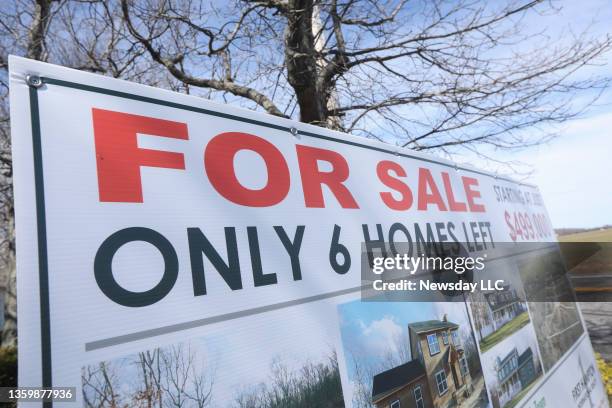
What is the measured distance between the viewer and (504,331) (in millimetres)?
2240

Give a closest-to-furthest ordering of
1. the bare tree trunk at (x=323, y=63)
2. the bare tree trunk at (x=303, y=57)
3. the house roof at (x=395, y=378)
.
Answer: the house roof at (x=395, y=378) → the bare tree trunk at (x=303, y=57) → the bare tree trunk at (x=323, y=63)

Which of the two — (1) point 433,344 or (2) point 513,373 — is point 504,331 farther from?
(1) point 433,344

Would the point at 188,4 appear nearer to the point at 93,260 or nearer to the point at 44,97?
the point at 44,97

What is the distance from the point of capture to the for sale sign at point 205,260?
2.98ft

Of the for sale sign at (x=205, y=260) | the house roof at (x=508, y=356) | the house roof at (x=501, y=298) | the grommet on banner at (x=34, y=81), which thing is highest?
the grommet on banner at (x=34, y=81)

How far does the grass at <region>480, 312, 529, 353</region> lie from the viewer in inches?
79.2

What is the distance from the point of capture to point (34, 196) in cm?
91

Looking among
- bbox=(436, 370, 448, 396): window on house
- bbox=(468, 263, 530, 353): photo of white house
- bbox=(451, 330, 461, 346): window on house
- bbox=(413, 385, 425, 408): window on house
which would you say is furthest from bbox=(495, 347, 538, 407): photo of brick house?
bbox=(413, 385, 425, 408): window on house

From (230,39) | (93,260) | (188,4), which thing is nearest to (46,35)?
(188,4)

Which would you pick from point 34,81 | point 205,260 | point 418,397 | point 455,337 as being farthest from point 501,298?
point 34,81

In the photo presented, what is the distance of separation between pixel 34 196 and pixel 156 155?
34cm

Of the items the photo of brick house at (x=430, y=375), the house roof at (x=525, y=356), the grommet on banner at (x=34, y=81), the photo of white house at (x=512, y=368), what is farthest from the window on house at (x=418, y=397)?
the grommet on banner at (x=34, y=81)

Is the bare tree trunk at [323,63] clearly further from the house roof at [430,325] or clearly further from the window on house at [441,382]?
the window on house at [441,382]

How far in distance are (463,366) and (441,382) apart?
230 mm
